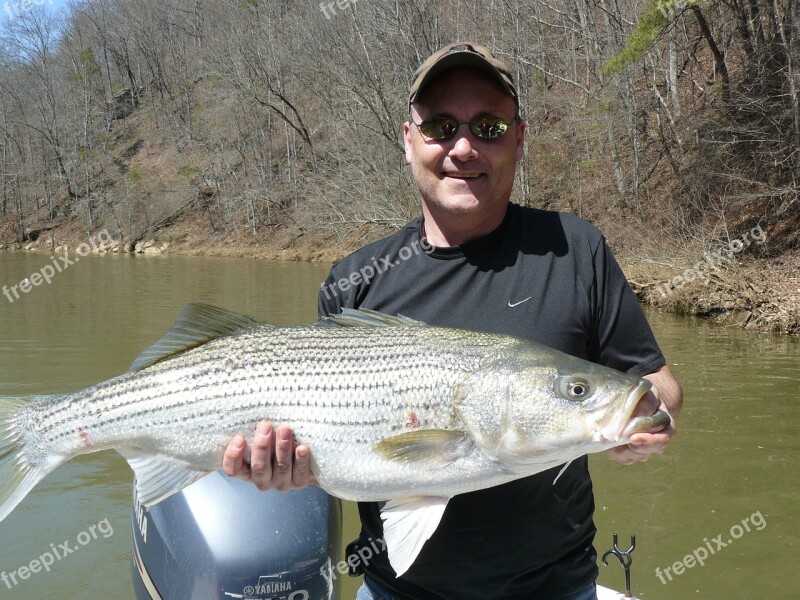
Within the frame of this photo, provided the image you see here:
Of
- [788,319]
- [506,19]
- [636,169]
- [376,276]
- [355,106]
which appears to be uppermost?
[506,19]

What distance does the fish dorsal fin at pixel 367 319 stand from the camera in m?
2.73

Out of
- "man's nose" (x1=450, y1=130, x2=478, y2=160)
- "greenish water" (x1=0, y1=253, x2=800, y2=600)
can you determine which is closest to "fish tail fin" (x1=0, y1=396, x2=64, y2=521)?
"man's nose" (x1=450, y1=130, x2=478, y2=160)

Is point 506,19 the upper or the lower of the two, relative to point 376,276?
upper

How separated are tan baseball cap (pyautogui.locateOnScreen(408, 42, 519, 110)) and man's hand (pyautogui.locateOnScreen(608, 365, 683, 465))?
4.38 feet

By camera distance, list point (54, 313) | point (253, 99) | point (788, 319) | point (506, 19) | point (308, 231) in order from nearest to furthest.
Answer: point (788, 319) < point (54, 313) < point (506, 19) < point (308, 231) < point (253, 99)

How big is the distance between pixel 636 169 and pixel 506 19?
1349cm

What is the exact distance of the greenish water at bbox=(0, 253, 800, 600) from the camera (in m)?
5.63

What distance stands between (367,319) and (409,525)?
811mm

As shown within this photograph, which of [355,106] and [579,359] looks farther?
[355,106]

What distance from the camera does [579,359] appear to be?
8.45 ft

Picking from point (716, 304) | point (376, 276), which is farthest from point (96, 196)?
point (376, 276)

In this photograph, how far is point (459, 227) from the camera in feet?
9.44

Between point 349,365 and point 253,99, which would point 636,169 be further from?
point 253,99

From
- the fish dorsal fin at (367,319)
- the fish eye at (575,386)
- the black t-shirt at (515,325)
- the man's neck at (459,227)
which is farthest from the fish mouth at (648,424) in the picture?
the man's neck at (459,227)
